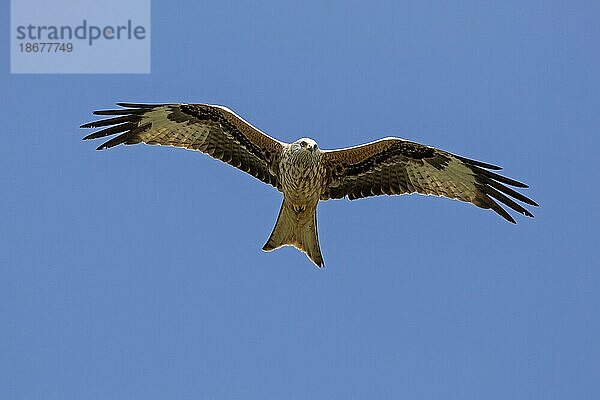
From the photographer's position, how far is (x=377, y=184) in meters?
10.4

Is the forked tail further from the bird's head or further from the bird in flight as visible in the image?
the bird's head

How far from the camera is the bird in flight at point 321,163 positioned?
10.0 m

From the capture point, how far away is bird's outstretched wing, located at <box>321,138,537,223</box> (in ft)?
33.0

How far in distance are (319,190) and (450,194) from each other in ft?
5.74

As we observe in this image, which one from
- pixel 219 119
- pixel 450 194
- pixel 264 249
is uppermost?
pixel 219 119

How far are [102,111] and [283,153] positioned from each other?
2399 mm

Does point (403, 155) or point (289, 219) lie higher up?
point (403, 155)

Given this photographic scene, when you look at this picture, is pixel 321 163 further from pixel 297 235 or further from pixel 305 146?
pixel 297 235

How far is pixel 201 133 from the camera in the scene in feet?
34.3

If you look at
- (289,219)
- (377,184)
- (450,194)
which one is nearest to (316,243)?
(289,219)

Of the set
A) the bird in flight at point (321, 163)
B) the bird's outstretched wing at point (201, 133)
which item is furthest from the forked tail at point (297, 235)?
the bird's outstretched wing at point (201, 133)

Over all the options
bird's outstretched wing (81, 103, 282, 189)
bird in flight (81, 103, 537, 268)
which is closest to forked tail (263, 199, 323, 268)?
bird in flight (81, 103, 537, 268)

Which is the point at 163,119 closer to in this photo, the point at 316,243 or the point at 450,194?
the point at 316,243

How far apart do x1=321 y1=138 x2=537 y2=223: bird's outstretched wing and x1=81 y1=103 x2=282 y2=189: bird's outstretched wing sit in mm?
838
